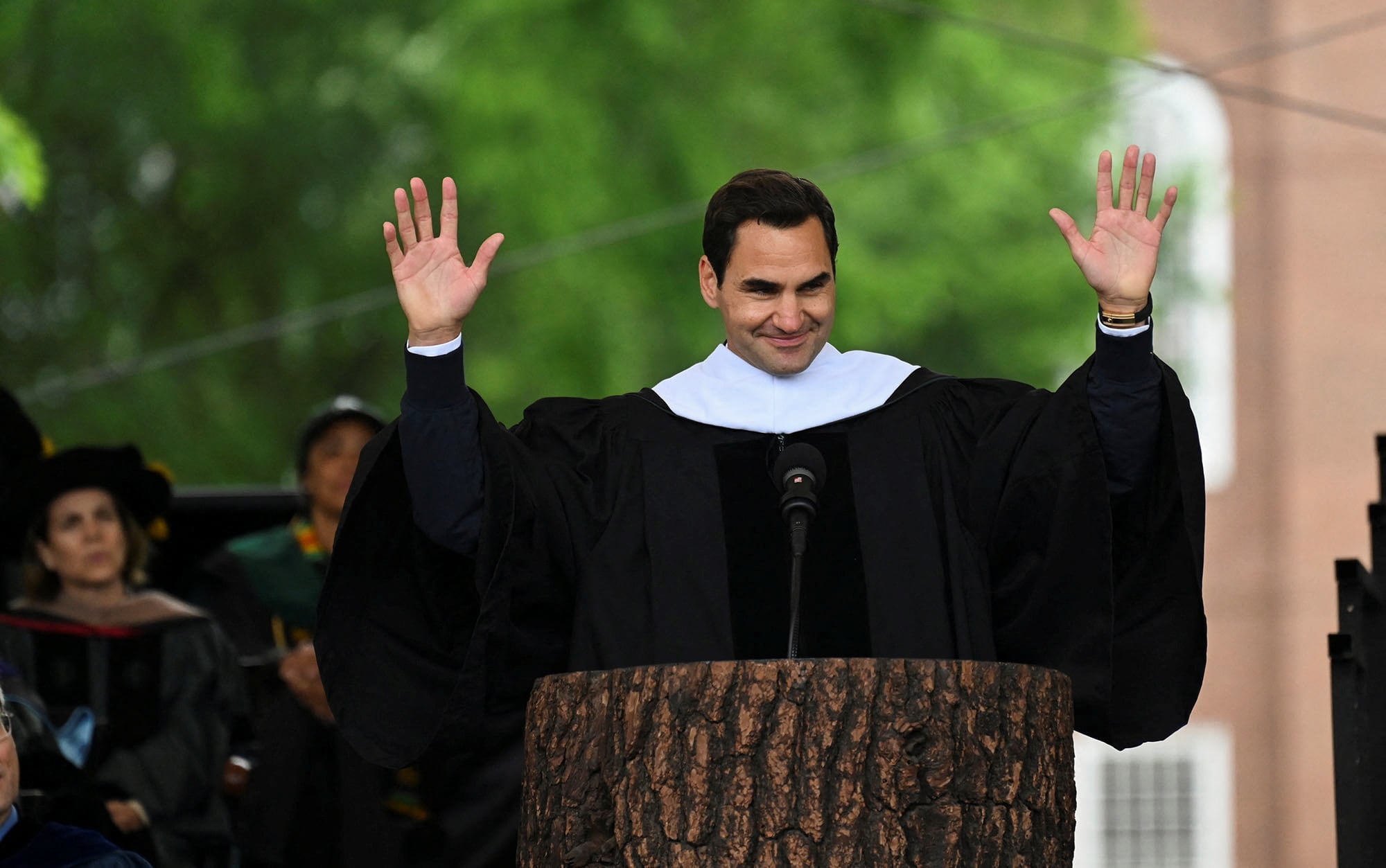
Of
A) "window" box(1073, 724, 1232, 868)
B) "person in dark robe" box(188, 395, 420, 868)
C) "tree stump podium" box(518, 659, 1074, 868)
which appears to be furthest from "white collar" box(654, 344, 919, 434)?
"window" box(1073, 724, 1232, 868)

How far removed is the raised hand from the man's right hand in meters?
1.14

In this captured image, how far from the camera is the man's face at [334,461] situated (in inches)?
300

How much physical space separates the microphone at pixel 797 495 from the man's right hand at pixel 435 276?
69 centimetres

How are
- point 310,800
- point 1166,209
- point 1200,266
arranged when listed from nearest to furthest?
point 1166,209 < point 310,800 < point 1200,266

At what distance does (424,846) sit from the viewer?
700 cm

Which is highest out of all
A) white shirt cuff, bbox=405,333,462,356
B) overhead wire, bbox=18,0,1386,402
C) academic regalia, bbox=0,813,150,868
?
overhead wire, bbox=18,0,1386,402

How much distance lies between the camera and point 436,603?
4633 millimetres

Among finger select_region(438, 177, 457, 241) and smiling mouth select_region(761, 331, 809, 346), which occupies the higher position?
finger select_region(438, 177, 457, 241)

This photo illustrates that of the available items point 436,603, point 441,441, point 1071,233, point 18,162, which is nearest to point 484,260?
point 441,441

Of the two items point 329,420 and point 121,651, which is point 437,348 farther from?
point 329,420

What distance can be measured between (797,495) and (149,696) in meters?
3.54

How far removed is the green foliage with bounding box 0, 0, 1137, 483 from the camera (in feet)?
Result: 45.2

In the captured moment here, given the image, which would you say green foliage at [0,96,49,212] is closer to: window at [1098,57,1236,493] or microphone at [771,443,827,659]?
microphone at [771,443,827,659]

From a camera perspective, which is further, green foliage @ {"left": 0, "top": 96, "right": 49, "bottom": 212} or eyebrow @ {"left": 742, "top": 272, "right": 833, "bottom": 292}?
green foliage @ {"left": 0, "top": 96, "right": 49, "bottom": 212}
